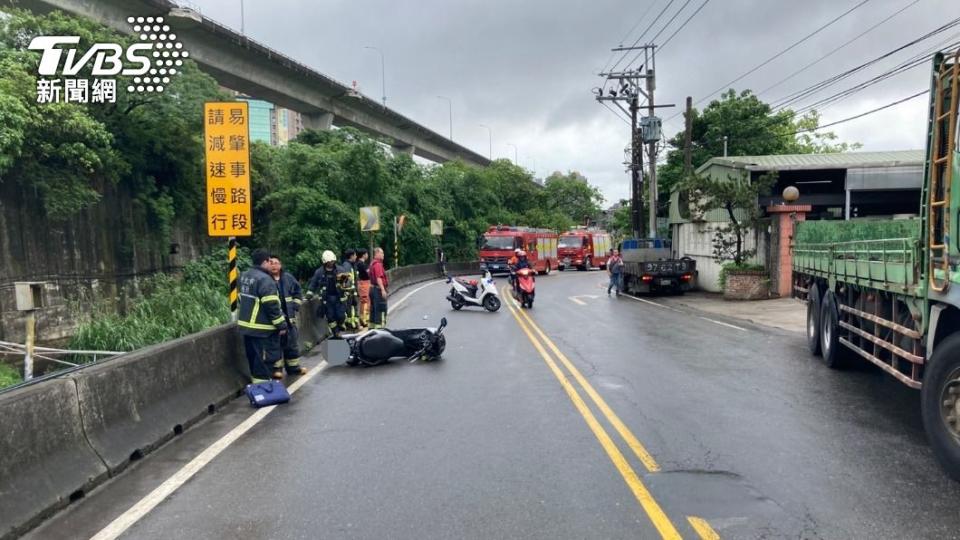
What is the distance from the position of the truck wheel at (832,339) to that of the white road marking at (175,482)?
25.0ft

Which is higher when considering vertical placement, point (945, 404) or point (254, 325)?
point (254, 325)

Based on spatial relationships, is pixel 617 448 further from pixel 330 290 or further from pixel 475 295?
pixel 475 295

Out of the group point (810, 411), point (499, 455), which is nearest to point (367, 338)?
point (499, 455)

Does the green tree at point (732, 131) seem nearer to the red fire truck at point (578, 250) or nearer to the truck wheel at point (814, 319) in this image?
the red fire truck at point (578, 250)

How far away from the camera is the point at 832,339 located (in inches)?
396

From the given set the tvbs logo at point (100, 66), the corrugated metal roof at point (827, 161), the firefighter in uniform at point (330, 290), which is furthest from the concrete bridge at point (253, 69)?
the corrugated metal roof at point (827, 161)

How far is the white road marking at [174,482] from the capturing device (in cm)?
456

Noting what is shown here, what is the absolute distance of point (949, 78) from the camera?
5996 mm

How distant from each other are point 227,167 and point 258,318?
125 inches

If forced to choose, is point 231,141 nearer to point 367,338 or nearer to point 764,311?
point 367,338

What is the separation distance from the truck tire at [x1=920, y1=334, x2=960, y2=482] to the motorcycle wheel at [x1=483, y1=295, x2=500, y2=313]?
1450cm

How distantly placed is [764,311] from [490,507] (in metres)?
16.2

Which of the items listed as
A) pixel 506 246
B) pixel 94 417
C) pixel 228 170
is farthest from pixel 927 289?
pixel 506 246

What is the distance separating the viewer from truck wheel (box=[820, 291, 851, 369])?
9914mm
